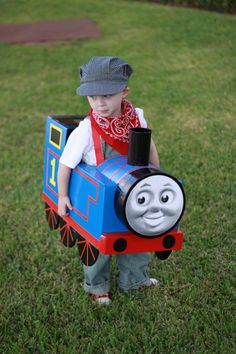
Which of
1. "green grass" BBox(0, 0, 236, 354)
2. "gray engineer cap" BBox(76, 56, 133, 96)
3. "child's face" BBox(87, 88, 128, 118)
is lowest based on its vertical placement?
"green grass" BBox(0, 0, 236, 354)

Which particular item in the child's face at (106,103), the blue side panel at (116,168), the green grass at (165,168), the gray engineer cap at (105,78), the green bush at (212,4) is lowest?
the green grass at (165,168)

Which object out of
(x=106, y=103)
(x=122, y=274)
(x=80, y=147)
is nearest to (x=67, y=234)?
(x=122, y=274)

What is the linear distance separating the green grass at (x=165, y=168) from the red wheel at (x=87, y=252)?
1.09 feet

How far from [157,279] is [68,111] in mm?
3287

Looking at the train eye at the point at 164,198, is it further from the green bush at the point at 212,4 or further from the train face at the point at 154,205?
the green bush at the point at 212,4

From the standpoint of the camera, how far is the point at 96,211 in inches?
94.7

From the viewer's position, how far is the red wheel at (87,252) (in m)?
2.57

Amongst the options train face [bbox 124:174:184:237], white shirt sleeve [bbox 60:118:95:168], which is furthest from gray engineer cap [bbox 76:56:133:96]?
train face [bbox 124:174:184:237]

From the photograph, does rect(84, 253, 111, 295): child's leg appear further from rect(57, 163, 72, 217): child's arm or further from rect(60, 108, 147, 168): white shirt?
rect(60, 108, 147, 168): white shirt

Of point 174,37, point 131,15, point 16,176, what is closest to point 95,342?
point 16,176

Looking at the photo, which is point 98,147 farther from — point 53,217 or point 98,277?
point 98,277

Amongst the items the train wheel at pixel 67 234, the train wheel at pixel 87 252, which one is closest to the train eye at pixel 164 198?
the train wheel at pixel 87 252

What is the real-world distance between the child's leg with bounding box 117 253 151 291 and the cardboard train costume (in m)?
0.32

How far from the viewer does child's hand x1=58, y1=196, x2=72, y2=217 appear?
2660 mm
